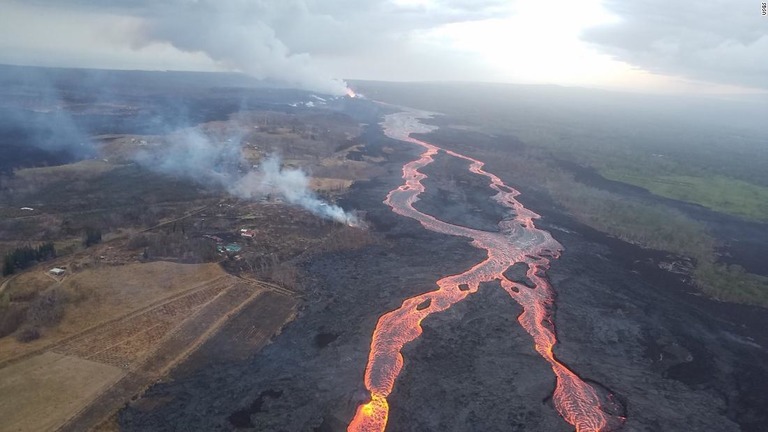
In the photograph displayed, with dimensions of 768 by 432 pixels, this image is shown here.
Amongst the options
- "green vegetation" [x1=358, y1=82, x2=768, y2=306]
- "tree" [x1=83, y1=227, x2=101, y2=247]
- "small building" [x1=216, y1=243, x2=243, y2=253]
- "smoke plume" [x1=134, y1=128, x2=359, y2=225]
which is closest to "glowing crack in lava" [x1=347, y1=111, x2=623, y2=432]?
"smoke plume" [x1=134, y1=128, x2=359, y2=225]

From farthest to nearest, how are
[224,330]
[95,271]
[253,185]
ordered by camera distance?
1. [253,185]
2. [95,271]
3. [224,330]

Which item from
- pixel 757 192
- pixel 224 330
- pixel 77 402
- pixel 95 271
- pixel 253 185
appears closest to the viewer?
pixel 77 402

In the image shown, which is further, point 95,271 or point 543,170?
point 543,170

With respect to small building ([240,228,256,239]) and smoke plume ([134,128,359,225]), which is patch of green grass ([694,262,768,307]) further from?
small building ([240,228,256,239])

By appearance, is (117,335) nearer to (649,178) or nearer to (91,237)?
(91,237)

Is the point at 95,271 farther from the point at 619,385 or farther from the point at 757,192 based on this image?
the point at 757,192

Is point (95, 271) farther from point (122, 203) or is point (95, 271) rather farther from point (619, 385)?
point (619, 385)

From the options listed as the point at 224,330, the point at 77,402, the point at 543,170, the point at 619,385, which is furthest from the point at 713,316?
the point at 543,170

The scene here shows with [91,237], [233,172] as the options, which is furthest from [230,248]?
[233,172]
